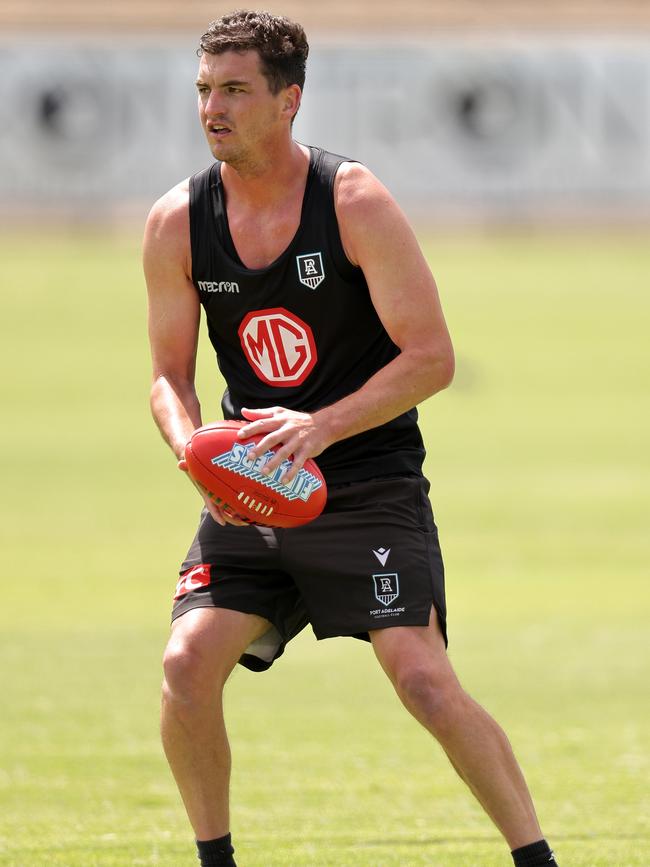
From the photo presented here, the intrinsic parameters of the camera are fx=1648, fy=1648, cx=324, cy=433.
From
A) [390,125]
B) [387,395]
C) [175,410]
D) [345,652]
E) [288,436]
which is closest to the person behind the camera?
[288,436]

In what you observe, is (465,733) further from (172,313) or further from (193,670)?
(172,313)

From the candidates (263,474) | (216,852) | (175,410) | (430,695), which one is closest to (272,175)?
(175,410)

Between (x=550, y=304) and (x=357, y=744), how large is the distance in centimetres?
2472

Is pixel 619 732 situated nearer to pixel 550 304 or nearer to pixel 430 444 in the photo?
pixel 430 444

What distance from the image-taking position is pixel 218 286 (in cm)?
489

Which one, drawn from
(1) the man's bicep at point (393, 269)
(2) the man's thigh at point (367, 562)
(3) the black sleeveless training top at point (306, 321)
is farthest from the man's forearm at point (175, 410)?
(1) the man's bicep at point (393, 269)

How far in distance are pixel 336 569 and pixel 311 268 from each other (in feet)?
2.88

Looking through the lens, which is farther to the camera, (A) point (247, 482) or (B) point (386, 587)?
(B) point (386, 587)

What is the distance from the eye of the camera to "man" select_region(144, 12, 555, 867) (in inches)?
181

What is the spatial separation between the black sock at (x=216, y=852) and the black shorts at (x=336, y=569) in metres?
0.53

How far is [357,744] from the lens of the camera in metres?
7.19

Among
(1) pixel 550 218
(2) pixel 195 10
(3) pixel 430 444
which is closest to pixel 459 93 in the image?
(1) pixel 550 218

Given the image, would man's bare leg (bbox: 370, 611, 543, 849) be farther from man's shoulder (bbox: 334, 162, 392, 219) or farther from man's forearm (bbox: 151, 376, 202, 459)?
man's shoulder (bbox: 334, 162, 392, 219)

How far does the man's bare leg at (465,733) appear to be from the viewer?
4527mm
